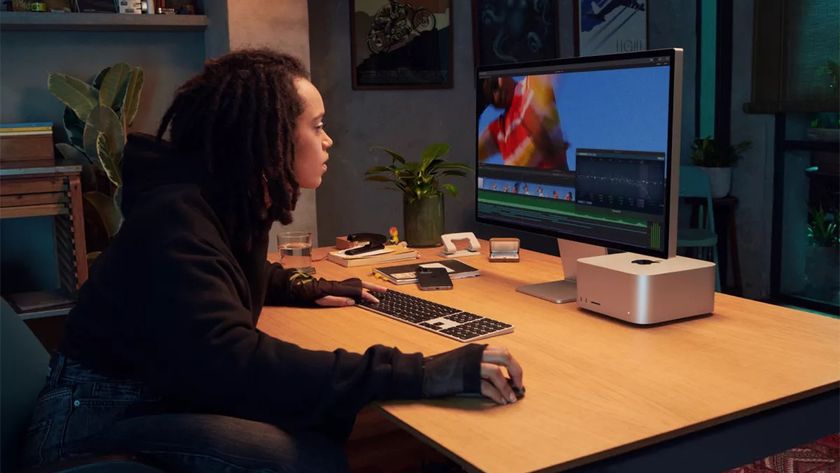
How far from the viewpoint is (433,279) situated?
2.13 metres

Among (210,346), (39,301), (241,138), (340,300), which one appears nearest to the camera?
(210,346)

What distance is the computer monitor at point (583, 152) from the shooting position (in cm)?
165

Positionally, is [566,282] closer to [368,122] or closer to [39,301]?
[39,301]

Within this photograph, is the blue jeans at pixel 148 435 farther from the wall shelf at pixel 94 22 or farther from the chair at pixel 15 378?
the wall shelf at pixel 94 22

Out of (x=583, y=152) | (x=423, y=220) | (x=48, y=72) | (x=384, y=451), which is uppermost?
(x=48, y=72)

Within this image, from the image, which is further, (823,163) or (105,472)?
(823,163)

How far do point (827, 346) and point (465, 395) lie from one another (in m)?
0.73

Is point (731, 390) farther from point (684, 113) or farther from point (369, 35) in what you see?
point (684, 113)

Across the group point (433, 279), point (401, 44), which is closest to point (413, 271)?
point (433, 279)

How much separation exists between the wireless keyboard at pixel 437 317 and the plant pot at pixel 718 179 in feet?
10.5

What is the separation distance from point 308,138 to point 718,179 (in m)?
3.65

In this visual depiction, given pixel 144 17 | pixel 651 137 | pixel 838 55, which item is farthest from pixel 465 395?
pixel 838 55

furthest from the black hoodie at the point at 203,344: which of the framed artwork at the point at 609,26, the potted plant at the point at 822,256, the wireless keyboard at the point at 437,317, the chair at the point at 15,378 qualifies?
the framed artwork at the point at 609,26

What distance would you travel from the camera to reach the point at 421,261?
2.47 m
